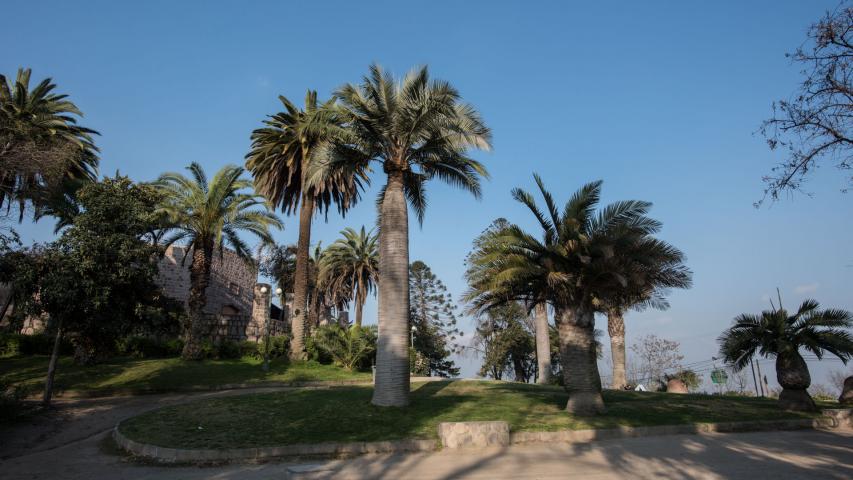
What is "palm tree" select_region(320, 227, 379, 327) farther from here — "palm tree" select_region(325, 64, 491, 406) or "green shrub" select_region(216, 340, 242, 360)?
"palm tree" select_region(325, 64, 491, 406)

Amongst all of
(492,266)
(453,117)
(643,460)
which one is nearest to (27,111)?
(453,117)

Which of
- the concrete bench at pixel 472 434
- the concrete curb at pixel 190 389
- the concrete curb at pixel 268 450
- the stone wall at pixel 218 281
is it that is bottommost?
the concrete curb at pixel 268 450

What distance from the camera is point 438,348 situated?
45.6m

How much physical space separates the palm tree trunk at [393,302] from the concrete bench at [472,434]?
302cm

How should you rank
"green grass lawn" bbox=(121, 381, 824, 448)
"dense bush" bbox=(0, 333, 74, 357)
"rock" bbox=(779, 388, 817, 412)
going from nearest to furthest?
1. "green grass lawn" bbox=(121, 381, 824, 448)
2. "rock" bbox=(779, 388, 817, 412)
3. "dense bush" bbox=(0, 333, 74, 357)

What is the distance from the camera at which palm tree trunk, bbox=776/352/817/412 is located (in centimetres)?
1438

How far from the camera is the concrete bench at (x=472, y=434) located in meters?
A: 9.88

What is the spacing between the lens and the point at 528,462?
864 centimetres

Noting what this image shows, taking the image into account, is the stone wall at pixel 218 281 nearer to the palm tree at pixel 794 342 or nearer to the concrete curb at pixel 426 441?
the concrete curb at pixel 426 441

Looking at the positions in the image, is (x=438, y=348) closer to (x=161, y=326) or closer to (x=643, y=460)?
(x=161, y=326)

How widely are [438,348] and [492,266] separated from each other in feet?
107

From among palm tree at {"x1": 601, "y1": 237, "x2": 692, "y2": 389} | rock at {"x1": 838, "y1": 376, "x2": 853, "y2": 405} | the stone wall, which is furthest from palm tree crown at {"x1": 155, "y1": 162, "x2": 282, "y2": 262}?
rock at {"x1": 838, "y1": 376, "x2": 853, "y2": 405}

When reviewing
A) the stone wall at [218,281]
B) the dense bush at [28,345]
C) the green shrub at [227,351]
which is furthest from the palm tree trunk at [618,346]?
the dense bush at [28,345]

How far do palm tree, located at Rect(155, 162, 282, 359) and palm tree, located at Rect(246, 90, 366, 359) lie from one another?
2.35m
